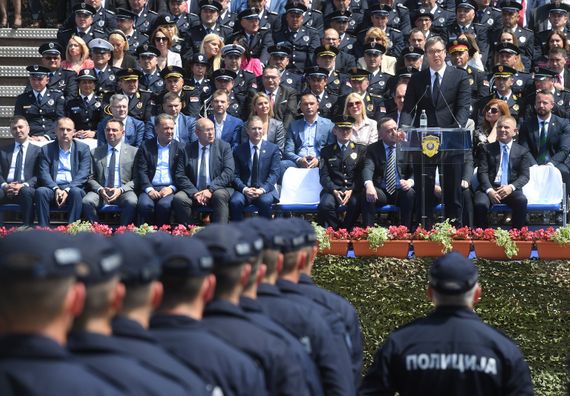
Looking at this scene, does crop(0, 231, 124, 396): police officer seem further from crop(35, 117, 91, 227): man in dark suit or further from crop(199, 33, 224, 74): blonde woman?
crop(199, 33, 224, 74): blonde woman

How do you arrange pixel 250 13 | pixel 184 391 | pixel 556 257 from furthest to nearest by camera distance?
pixel 250 13 → pixel 556 257 → pixel 184 391

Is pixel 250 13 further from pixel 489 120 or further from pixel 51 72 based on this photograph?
pixel 489 120

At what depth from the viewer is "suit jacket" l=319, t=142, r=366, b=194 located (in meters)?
14.9

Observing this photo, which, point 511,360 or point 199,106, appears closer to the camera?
point 511,360

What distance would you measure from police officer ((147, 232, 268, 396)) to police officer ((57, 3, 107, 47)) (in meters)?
14.8

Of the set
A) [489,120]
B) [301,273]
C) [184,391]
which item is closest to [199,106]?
[489,120]

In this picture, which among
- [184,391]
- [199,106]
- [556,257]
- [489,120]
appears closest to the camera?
[184,391]

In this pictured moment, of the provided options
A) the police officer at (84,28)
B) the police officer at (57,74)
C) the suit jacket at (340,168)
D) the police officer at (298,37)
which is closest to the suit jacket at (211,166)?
the suit jacket at (340,168)

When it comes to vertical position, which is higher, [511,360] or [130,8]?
[130,8]

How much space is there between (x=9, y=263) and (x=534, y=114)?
12.9 metres

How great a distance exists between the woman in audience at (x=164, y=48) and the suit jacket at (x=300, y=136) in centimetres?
309

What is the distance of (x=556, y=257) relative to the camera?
39.7 ft

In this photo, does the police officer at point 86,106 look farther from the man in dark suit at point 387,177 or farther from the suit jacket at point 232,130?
the man in dark suit at point 387,177

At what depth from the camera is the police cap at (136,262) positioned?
171 inches
